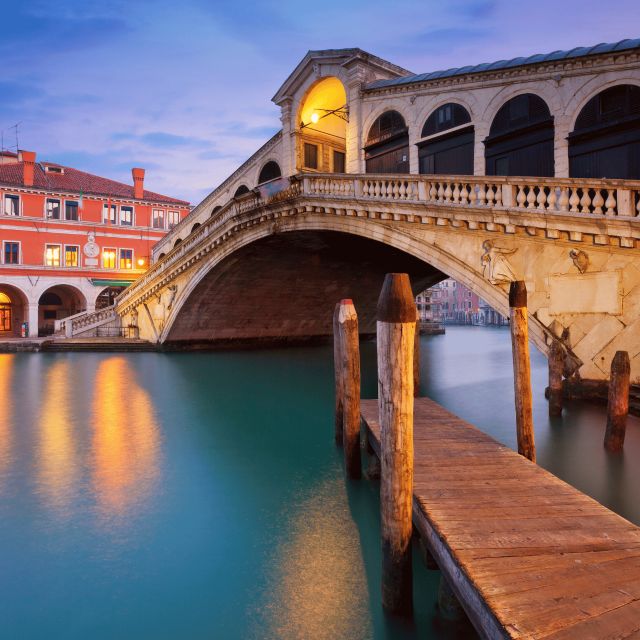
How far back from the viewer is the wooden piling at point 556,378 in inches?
291

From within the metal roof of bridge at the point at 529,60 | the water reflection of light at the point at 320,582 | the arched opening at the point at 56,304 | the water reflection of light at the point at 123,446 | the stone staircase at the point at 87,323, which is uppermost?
the metal roof of bridge at the point at 529,60

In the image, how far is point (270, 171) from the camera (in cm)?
1747

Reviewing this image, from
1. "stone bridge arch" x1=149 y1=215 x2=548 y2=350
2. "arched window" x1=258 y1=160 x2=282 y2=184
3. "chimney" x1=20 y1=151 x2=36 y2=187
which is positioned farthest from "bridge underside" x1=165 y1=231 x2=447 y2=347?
"chimney" x1=20 y1=151 x2=36 y2=187

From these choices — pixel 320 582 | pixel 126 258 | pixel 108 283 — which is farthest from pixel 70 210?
pixel 320 582

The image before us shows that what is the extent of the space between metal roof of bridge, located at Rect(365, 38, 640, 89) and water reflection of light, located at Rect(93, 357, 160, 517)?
9.22 m

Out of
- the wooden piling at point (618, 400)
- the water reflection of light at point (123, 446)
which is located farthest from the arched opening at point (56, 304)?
the wooden piling at point (618, 400)

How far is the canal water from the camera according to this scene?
2.98 metres

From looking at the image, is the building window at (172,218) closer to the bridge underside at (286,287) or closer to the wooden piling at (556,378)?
the bridge underside at (286,287)

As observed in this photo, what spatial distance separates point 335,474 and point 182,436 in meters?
2.88

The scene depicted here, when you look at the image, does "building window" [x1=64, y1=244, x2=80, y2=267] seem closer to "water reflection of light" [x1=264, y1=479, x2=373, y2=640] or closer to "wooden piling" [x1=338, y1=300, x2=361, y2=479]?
"wooden piling" [x1=338, y1=300, x2=361, y2=479]

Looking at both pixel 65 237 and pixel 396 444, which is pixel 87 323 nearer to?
pixel 65 237

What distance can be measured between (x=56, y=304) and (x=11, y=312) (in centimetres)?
197

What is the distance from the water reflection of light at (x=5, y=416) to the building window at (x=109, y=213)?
35.3 feet

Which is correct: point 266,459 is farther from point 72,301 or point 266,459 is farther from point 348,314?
point 72,301
